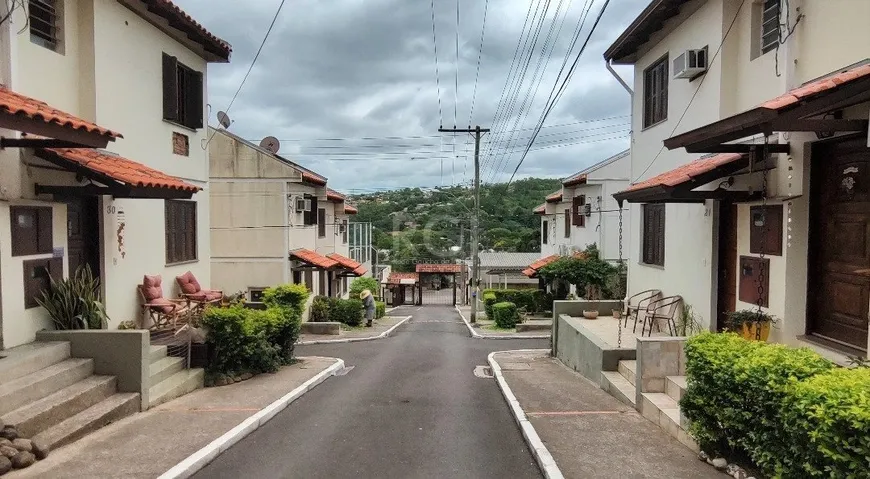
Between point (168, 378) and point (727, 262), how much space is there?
909 cm

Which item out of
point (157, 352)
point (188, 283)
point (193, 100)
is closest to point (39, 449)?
point (157, 352)

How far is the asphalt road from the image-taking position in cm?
568

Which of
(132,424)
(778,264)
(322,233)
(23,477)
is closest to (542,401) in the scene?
(778,264)

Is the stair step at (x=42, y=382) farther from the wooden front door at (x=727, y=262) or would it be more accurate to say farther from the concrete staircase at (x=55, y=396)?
the wooden front door at (x=727, y=262)

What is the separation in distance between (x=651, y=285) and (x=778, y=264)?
4940 millimetres

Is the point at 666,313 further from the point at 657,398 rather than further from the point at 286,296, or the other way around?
the point at 286,296

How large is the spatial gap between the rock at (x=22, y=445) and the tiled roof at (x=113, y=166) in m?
3.71

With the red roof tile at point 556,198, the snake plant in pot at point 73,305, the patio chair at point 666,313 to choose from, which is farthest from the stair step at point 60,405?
the red roof tile at point 556,198

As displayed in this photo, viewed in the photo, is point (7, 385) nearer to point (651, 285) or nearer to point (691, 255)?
point (691, 255)

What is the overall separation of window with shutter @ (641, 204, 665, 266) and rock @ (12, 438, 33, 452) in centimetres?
1087

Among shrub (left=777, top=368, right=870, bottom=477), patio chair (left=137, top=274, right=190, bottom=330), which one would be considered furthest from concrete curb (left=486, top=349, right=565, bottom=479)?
patio chair (left=137, top=274, right=190, bottom=330)

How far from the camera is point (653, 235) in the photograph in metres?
12.5

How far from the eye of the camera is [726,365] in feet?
16.7

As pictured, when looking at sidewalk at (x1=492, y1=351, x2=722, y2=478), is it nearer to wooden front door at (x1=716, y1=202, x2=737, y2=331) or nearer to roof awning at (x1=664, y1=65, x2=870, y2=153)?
wooden front door at (x1=716, y1=202, x2=737, y2=331)
